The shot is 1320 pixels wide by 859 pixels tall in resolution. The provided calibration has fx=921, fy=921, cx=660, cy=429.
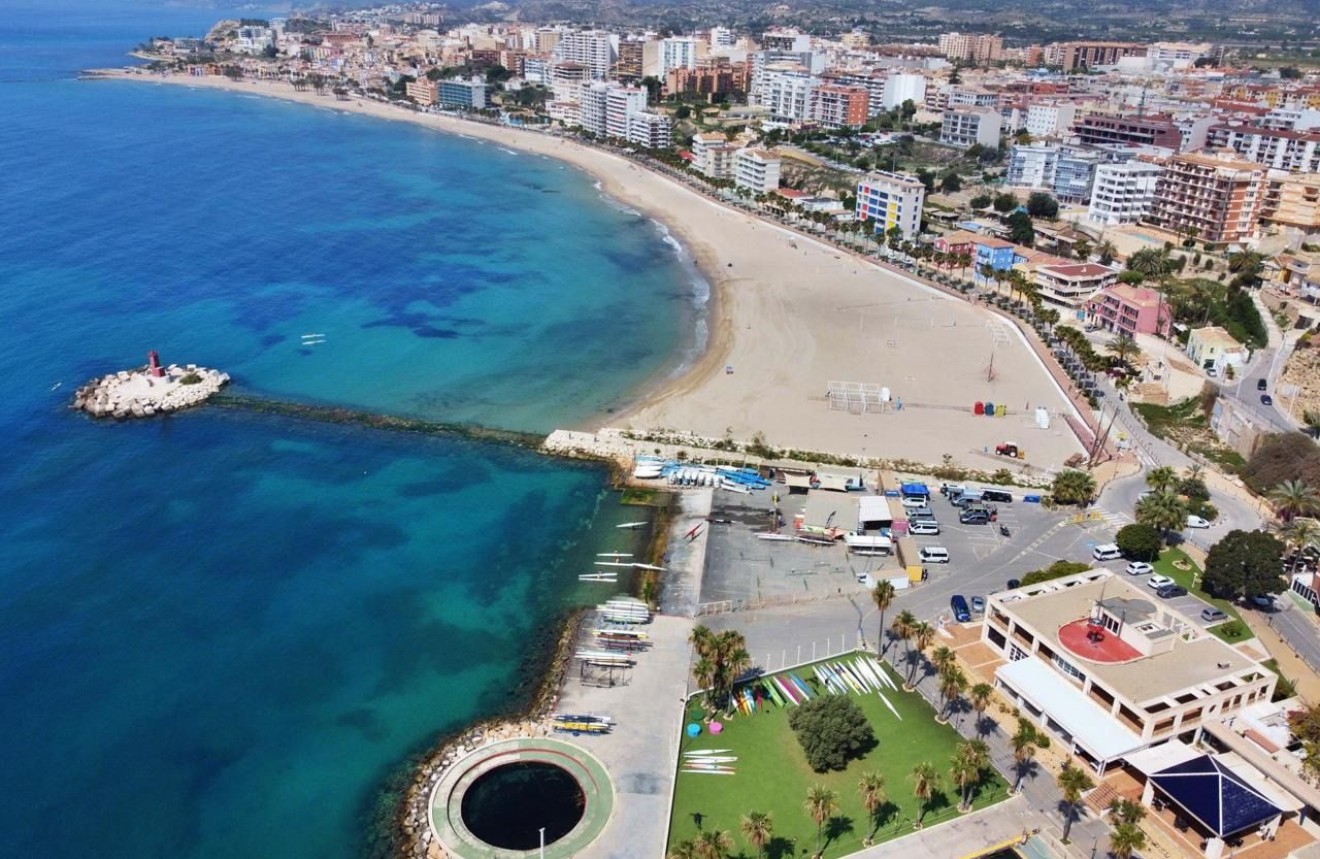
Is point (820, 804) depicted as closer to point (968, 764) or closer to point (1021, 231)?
point (968, 764)

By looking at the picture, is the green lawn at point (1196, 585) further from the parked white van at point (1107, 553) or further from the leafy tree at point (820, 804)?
the leafy tree at point (820, 804)

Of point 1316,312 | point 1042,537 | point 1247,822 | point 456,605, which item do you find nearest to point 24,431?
point 456,605

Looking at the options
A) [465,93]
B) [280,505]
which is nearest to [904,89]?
[465,93]

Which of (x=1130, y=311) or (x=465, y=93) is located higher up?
(x=465, y=93)

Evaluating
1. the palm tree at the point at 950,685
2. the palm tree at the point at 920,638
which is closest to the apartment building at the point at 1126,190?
the palm tree at the point at 920,638

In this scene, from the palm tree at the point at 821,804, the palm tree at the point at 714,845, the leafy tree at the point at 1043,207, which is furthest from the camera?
the leafy tree at the point at 1043,207

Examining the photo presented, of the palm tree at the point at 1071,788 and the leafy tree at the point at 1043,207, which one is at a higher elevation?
the leafy tree at the point at 1043,207
